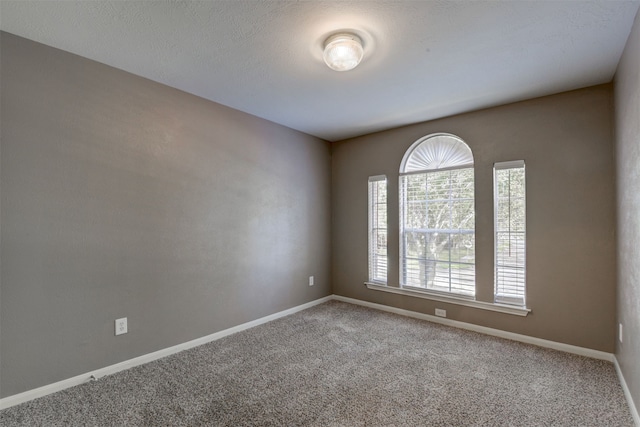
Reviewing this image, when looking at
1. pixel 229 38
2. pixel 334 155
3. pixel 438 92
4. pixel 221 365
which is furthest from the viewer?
pixel 334 155

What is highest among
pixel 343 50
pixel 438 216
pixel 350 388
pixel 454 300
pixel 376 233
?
pixel 343 50

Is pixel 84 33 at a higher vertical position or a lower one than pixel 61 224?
higher

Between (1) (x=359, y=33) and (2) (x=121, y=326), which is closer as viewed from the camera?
(1) (x=359, y=33)

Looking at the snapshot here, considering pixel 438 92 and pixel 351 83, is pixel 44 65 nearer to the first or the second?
pixel 351 83

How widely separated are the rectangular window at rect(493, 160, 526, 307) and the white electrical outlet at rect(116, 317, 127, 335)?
11.5ft

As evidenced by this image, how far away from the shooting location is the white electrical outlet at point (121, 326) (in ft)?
8.03

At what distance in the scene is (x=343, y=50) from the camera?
1997mm

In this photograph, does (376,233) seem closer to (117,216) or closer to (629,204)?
(629,204)

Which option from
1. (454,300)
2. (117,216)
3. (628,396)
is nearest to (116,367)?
(117,216)

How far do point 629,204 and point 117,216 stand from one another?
3.71 metres

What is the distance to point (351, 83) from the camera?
2689 millimetres

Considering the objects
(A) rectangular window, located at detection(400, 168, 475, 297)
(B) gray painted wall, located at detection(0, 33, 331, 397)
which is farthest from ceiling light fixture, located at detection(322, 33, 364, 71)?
(A) rectangular window, located at detection(400, 168, 475, 297)

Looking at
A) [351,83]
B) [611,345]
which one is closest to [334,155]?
[351,83]

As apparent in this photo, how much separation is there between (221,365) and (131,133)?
2079 millimetres
